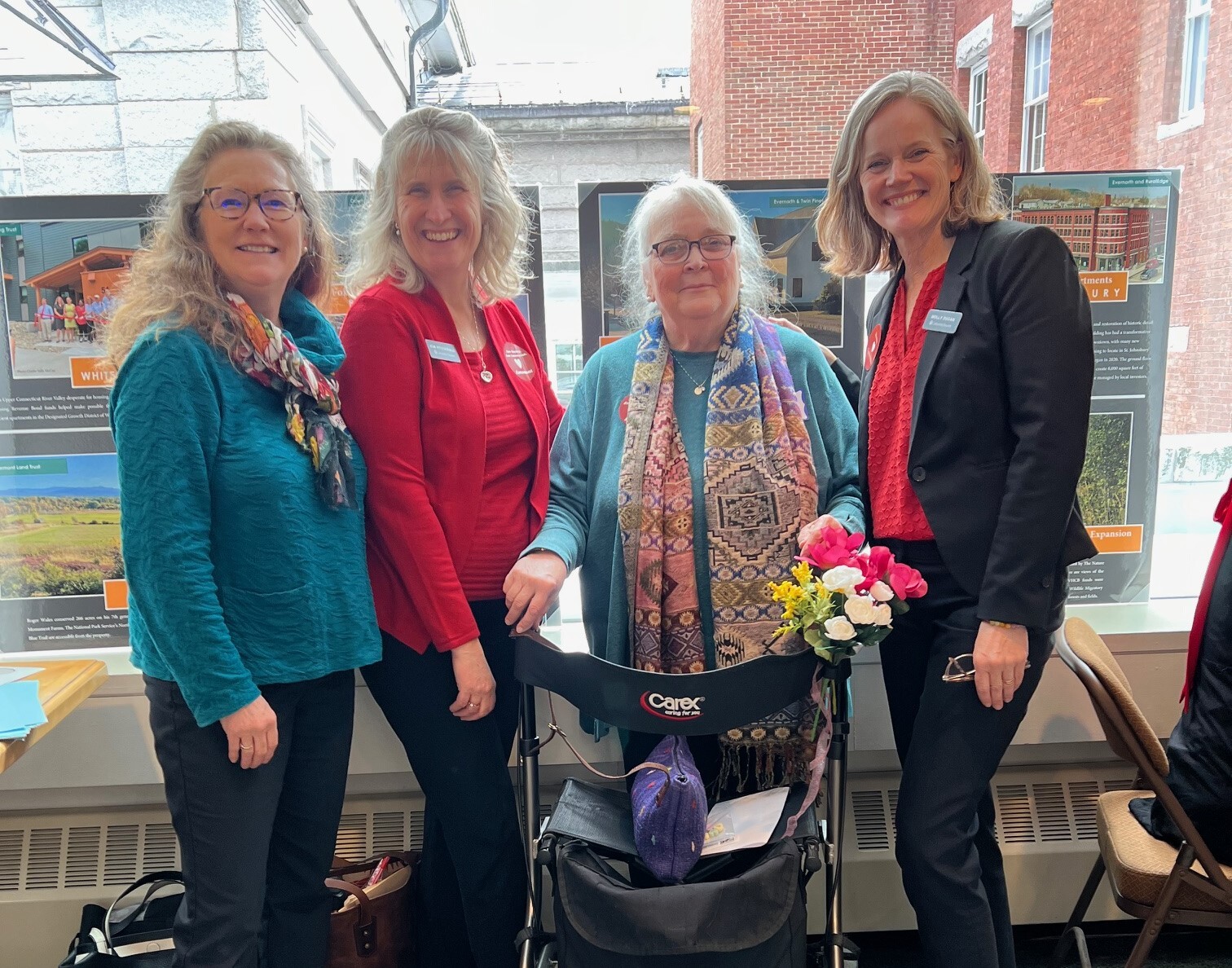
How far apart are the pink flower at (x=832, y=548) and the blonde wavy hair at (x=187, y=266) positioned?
1031 mm

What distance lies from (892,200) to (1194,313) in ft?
5.20

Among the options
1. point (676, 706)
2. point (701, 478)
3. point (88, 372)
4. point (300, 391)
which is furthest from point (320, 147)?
point (676, 706)

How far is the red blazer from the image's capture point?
1.46 metres

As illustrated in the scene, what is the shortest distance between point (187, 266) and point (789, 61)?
6.57 ft

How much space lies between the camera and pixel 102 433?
86.1 inches

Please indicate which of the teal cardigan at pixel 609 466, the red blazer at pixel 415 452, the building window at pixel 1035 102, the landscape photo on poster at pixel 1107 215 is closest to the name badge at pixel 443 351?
the red blazer at pixel 415 452

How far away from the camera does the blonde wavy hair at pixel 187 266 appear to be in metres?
1.33

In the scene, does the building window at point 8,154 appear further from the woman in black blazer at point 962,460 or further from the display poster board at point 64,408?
the woman in black blazer at point 962,460

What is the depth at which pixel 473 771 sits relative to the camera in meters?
1.57

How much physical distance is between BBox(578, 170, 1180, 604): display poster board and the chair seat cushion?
2.79 feet

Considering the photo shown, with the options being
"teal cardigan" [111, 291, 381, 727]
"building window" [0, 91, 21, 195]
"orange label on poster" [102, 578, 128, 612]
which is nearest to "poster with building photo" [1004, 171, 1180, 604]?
"teal cardigan" [111, 291, 381, 727]

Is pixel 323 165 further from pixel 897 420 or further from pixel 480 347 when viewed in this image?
pixel 897 420

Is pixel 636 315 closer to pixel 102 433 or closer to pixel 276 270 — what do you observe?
pixel 276 270

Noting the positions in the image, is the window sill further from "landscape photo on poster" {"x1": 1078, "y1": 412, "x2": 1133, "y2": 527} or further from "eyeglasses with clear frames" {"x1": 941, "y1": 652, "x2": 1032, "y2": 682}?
"eyeglasses with clear frames" {"x1": 941, "y1": 652, "x2": 1032, "y2": 682}
